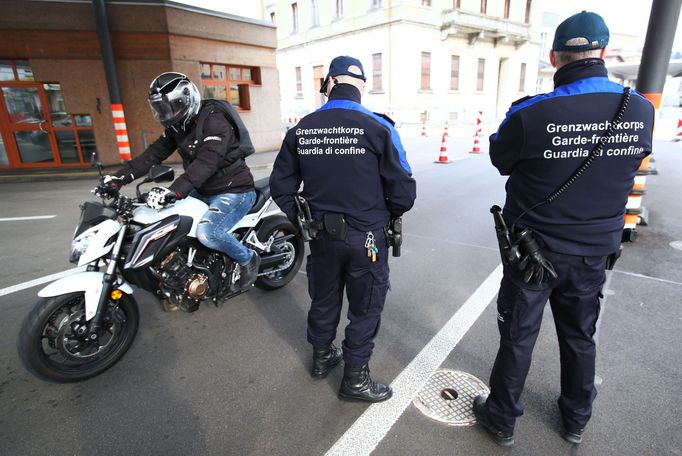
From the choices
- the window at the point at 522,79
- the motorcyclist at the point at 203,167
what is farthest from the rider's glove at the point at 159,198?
the window at the point at 522,79

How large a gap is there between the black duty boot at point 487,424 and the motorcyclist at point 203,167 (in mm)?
2098

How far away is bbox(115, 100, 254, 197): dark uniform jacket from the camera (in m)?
3.16

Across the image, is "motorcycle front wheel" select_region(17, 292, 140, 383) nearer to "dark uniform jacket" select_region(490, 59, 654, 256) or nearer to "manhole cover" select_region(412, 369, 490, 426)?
"manhole cover" select_region(412, 369, 490, 426)

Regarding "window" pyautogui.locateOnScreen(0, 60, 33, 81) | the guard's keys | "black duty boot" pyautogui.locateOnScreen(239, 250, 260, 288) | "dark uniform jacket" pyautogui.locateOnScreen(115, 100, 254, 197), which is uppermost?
"window" pyautogui.locateOnScreen(0, 60, 33, 81)

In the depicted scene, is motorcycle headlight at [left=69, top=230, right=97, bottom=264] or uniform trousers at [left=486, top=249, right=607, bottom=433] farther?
motorcycle headlight at [left=69, top=230, right=97, bottom=264]

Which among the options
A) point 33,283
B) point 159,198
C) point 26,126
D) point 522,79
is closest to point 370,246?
point 159,198

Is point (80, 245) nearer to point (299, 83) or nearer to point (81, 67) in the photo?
point (81, 67)

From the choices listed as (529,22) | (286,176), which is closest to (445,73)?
(529,22)

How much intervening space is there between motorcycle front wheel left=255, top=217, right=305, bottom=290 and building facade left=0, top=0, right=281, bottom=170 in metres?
9.64

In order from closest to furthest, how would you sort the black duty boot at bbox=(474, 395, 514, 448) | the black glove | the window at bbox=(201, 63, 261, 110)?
the black glove, the black duty boot at bbox=(474, 395, 514, 448), the window at bbox=(201, 63, 261, 110)

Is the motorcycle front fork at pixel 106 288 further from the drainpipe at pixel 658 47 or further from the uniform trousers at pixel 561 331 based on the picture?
the drainpipe at pixel 658 47

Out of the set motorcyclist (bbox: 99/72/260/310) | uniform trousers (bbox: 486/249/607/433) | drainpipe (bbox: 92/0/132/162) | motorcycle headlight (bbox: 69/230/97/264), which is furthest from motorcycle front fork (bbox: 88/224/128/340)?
drainpipe (bbox: 92/0/132/162)

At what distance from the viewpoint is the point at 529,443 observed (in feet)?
7.52

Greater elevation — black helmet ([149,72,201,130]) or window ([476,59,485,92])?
window ([476,59,485,92])
